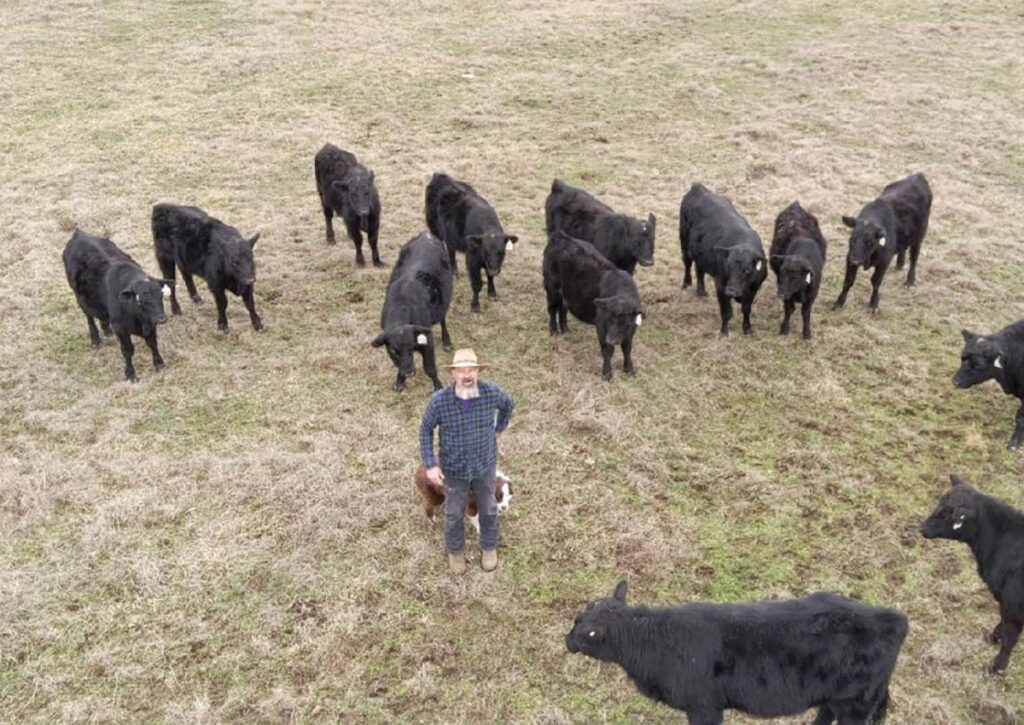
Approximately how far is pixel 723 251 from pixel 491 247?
2.80 m

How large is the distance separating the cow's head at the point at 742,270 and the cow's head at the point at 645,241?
3.30 ft

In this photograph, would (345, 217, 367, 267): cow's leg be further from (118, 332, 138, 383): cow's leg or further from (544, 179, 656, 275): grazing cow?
(118, 332, 138, 383): cow's leg

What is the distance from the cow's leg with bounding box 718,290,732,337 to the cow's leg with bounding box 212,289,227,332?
5904mm

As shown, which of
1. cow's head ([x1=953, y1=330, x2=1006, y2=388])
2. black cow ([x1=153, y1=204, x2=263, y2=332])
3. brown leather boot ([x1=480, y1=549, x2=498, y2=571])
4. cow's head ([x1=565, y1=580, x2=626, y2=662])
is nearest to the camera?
cow's head ([x1=565, y1=580, x2=626, y2=662])

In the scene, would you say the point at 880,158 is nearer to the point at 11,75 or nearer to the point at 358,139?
the point at 358,139

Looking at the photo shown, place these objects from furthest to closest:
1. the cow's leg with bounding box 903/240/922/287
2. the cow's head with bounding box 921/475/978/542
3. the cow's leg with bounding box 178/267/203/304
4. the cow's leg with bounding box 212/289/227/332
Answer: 1. the cow's leg with bounding box 903/240/922/287
2. the cow's leg with bounding box 178/267/203/304
3. the cow's leg with bounding box 212/289/227/332
4. the cow's head with bounding box 921/475/978/542

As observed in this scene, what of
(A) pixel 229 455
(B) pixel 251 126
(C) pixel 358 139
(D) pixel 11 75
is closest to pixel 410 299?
(A) pixel 229 455

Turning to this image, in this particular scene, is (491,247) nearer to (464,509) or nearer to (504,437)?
(504,437)

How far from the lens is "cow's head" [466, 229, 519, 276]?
10.0m

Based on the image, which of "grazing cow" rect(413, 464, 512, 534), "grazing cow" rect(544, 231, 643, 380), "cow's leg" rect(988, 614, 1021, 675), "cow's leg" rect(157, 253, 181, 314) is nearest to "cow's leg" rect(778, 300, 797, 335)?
"grazing cow" rect(544, 231, 643, 380)

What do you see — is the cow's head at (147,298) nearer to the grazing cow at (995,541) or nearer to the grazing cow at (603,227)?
the grazing cow at (603,227)

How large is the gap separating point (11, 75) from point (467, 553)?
1866 centimetres

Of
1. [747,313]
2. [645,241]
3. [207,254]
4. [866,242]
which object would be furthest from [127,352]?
[866,242]

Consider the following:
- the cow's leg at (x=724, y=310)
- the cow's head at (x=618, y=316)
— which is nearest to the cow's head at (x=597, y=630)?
the cow's head at (x=618, y=316)
